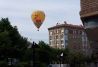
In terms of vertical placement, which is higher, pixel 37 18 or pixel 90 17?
pixel 37 18

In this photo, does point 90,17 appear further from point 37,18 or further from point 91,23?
point 37,18

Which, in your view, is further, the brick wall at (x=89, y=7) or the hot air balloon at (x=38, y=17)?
the hot air balloon at (x=38, y=17)

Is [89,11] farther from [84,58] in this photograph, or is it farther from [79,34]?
[79,34]

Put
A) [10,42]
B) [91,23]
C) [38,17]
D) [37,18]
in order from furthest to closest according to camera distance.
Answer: [10,42]
[38,17]
[37,18]
[91,23]

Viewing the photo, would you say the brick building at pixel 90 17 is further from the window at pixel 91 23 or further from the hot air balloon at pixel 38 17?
the hot air balloon at pixel 38 17

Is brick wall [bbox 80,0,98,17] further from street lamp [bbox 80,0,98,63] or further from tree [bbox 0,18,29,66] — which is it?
tree [bbox 0,18,29,66]

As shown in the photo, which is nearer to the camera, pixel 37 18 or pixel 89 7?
pixel 89 7

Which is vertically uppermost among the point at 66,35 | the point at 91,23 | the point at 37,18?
the point at 66,35

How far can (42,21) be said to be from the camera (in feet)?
78.5

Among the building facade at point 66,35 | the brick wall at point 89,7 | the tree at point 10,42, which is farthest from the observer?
the building facade at point 66,35

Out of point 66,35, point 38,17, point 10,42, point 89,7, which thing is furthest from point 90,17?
point 66,35

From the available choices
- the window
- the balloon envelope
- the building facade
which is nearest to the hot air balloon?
the balloon envelope

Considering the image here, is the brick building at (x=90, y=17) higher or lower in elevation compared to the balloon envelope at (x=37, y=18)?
lower

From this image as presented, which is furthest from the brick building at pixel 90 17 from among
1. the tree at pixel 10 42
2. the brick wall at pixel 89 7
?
the tree at pixel 10 42
